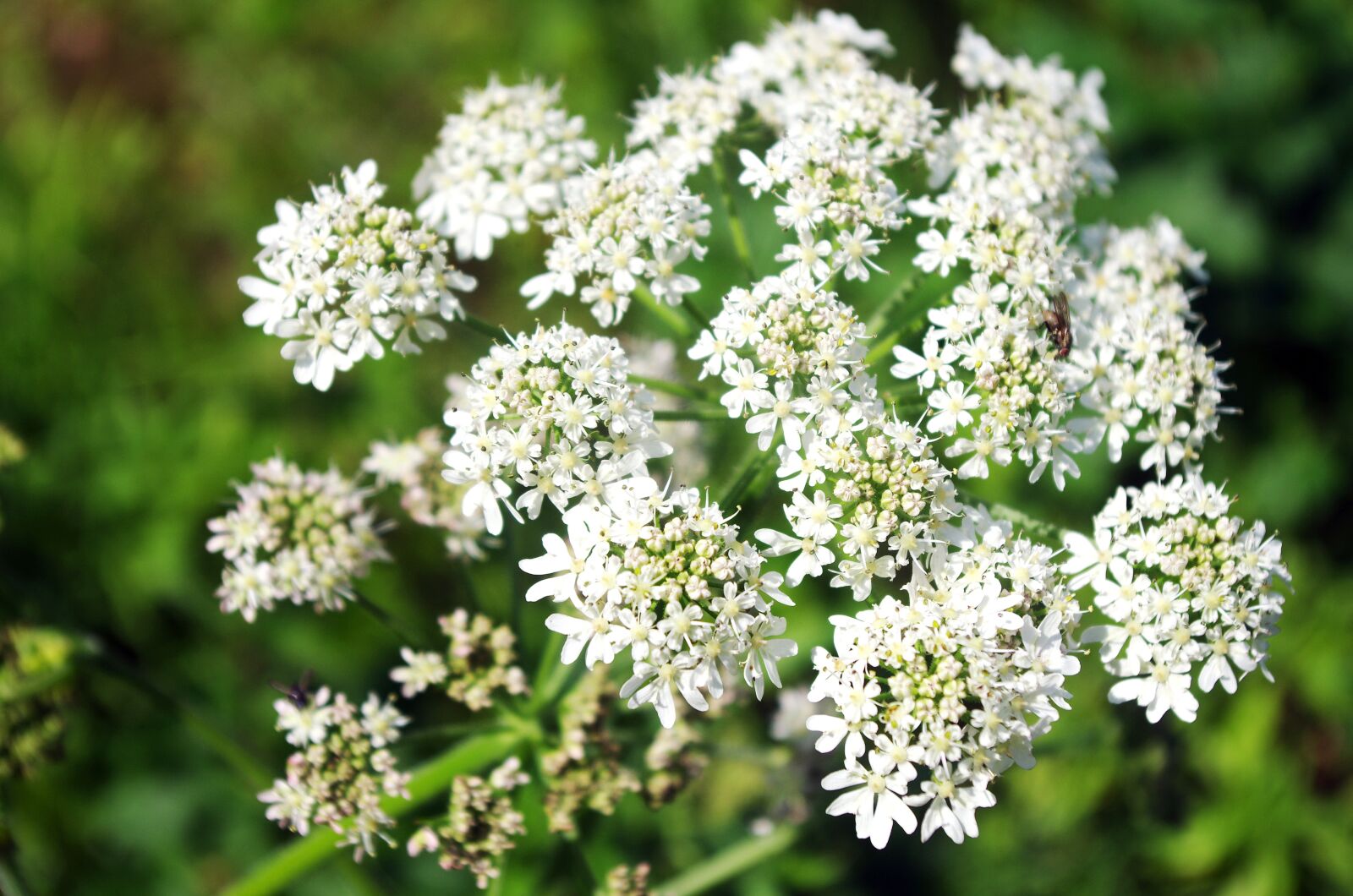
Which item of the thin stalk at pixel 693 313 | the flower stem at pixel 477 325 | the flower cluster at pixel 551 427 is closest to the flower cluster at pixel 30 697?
the flower cluster at pixel 551 427

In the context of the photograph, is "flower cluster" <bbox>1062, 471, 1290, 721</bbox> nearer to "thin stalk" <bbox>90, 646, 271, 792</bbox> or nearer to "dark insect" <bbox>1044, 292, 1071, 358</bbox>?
"dark insect" <bbox>1044, 292, 1071, 358</bbox>

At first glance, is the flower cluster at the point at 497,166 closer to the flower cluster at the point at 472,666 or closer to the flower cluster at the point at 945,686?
the flower cluster at the point at 472,666

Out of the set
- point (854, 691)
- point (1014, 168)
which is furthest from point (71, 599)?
point (1014, 168)

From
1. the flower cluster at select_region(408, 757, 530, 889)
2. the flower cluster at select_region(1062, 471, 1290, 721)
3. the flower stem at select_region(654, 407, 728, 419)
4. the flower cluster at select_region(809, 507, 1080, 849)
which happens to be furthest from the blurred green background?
the flower stem at select_region(654, 407, 728, 419)

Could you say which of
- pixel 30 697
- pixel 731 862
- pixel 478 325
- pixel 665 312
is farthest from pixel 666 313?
pixel 30 697

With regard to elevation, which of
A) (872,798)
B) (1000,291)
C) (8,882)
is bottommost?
(8,882)

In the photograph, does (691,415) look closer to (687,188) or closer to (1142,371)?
(687,188)
